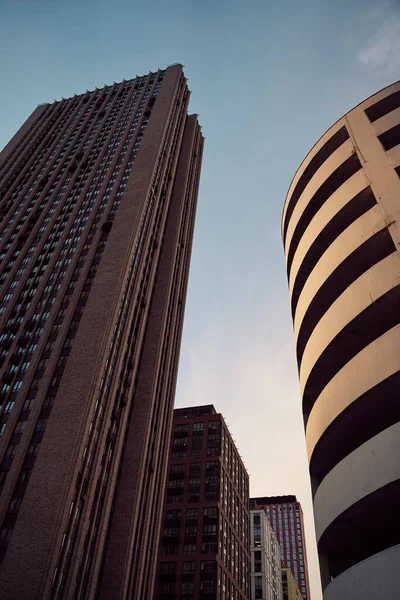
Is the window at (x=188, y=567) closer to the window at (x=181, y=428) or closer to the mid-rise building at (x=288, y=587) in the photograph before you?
the window at (x=181, y=428)

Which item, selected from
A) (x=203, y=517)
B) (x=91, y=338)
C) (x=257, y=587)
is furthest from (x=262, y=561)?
(x=91, y=338)

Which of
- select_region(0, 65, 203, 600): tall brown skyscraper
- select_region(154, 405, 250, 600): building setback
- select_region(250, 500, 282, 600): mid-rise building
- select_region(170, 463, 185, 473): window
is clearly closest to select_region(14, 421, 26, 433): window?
select_region(0, 65, 203, 600): tall brown skyscraper

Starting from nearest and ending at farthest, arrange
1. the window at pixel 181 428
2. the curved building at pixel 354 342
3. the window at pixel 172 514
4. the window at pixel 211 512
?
the curved building at pixel 354 342 < the window at pixel 211 512 < the window at pixel 172 514 < the window at pixel 181 428

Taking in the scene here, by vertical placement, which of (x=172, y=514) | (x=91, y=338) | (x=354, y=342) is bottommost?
(x=354, y=342)

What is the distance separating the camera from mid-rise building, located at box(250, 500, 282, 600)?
9469 centimetres

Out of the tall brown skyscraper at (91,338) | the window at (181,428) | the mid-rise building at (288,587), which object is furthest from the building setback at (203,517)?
the mid-rise building at (288,587)

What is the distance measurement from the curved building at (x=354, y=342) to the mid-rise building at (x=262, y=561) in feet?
270

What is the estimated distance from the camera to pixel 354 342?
2384 cm

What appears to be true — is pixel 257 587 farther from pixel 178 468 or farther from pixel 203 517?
pixel 178 468

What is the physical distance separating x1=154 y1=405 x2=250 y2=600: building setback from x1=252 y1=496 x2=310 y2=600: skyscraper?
7075 cm

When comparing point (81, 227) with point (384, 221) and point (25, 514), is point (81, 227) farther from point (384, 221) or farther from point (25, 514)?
point (384, 221)

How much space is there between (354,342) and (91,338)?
107ft

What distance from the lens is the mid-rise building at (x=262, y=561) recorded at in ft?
311

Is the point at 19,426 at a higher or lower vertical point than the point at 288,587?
lower
